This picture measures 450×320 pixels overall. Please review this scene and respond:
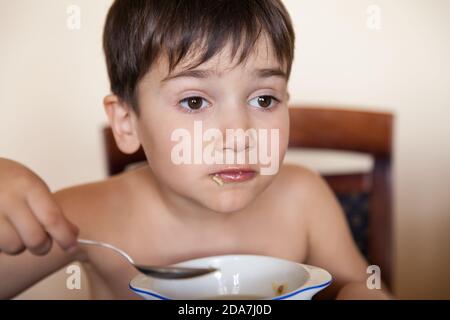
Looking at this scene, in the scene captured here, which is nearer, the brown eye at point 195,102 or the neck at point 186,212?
the brown eye at point 195,102

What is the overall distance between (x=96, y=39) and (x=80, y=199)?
18 centimetres

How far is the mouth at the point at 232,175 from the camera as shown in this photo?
505 millimetres

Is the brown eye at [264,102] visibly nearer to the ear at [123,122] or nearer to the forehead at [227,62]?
the forehead at [227,62]

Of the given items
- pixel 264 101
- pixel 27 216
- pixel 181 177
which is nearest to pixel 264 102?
pixel 264 101

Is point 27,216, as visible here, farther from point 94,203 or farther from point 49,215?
point 94,203

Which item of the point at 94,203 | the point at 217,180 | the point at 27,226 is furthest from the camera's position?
the point at 94,203

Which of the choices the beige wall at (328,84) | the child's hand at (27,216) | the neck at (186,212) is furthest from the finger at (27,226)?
the neck at (186,212)

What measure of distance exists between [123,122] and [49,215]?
20cm

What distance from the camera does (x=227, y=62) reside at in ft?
1.55

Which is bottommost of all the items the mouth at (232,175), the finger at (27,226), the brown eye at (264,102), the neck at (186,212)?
the neck at (186,212)

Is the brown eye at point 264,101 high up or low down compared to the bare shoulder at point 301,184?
up

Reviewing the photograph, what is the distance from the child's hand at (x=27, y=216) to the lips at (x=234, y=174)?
0.46 ft

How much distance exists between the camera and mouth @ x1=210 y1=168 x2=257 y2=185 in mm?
505
